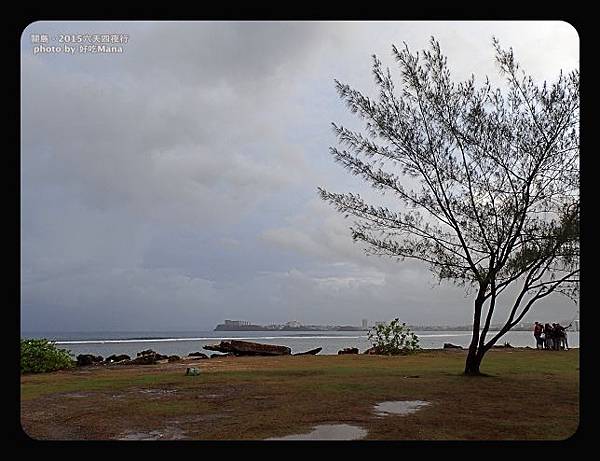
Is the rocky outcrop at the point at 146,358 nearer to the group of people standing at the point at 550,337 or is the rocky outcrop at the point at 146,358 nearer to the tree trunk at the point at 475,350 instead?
the tree trunk at the point at 475,350

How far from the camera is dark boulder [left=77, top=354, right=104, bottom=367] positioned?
11.1 m

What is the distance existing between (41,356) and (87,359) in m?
1.36

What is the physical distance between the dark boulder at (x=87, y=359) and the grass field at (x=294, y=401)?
905mm

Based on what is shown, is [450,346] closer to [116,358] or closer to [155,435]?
[116,358]

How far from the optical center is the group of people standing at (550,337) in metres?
13.8

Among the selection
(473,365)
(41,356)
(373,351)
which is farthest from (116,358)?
(473,365)

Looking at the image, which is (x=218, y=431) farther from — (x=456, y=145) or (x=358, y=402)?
(x=456, y=145)

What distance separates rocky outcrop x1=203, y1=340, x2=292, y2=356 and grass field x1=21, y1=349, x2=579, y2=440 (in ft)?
9.21

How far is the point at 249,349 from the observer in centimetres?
1312

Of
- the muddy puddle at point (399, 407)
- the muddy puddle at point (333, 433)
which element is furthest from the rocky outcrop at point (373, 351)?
the muddy puddle at point (333, 433)

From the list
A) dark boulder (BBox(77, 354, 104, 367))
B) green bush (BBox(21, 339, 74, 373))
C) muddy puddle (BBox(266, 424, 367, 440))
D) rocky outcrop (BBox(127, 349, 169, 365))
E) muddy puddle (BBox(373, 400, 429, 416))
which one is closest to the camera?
muddy puddle (BBox(266, 424, 367, 440))

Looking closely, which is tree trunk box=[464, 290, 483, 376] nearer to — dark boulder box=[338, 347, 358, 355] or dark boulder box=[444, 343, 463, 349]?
dark boulder box=[338, 347, 358, 355]

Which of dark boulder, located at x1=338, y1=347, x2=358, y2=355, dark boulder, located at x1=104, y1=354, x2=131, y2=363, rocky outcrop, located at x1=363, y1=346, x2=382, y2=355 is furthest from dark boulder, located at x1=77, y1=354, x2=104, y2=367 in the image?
rocky outcrop, located at x1=363, y1=346, x2=382, y2=355

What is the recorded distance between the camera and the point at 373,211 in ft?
29.1
